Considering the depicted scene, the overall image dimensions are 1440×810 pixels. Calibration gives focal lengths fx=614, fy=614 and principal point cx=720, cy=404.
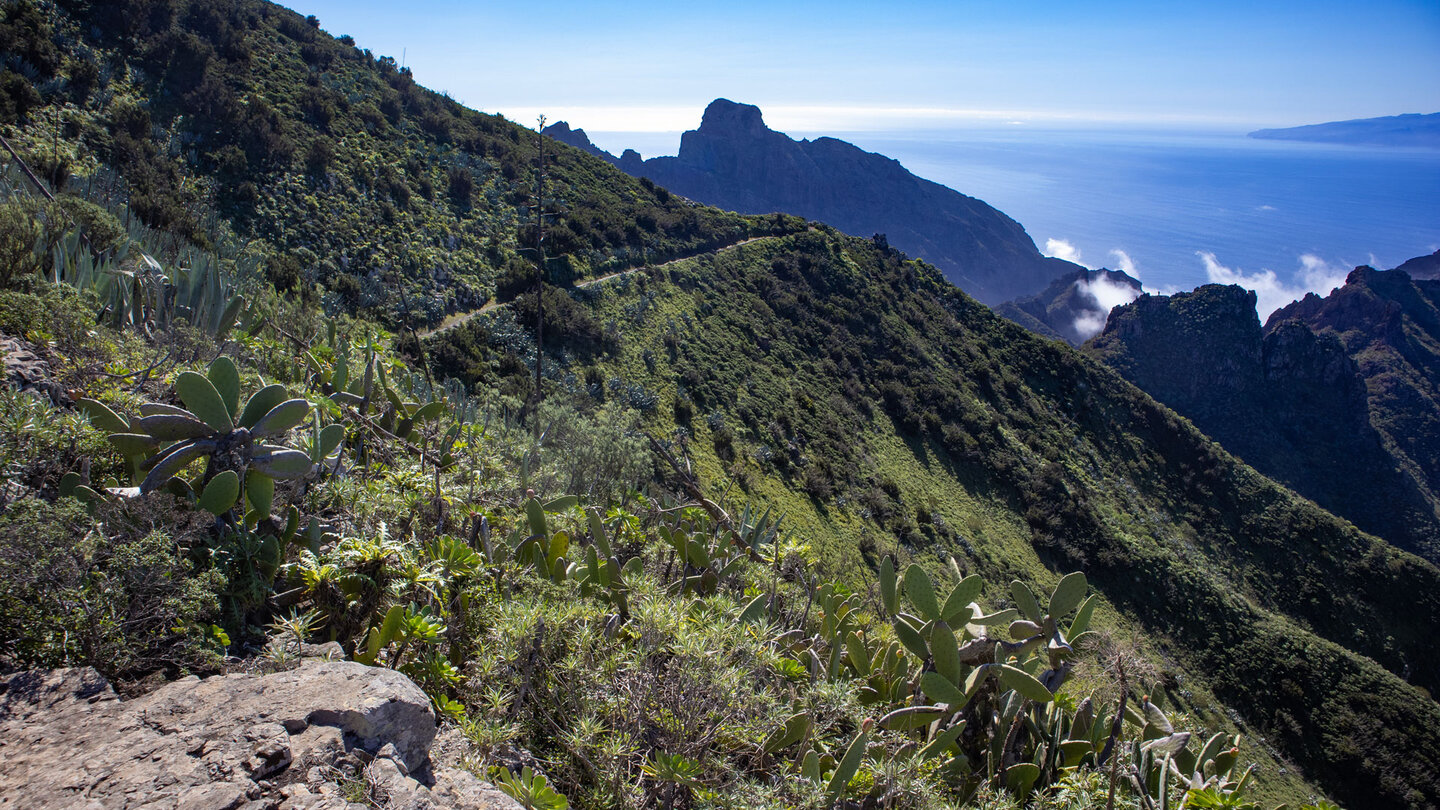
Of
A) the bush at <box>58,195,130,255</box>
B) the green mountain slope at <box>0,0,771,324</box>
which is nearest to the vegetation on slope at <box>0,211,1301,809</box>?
the bush at <box>58,195,130,255</box>

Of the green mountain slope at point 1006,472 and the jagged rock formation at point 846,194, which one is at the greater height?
the jagged rock formation at point 846,194

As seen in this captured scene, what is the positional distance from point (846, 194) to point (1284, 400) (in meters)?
124

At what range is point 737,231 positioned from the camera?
40.7 meters

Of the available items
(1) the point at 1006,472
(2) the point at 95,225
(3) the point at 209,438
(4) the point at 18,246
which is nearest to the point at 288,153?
(2) the point at 95,225

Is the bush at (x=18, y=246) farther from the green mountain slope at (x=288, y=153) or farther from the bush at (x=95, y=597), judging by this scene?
the green mountain slope at (x=288, y=153)

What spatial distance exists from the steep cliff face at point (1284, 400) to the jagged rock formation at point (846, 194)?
320 feet

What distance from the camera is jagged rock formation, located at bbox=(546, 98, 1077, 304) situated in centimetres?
15988

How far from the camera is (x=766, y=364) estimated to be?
2978 centimetres

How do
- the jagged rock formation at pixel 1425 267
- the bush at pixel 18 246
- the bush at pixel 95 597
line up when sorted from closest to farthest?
1. the bush at pixel 95 597
2. the bush at pixel 18 246
3. the jagged rock formation at pixel 1425 267

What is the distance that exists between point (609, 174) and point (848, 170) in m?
142

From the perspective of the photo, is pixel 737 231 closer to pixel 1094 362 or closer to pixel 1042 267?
pixel 1094 362

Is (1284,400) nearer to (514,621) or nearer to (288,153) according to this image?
(514,621)

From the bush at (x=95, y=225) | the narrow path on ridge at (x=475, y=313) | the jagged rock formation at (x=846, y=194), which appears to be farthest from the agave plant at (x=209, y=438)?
the jagged rock formation at (x=846, y=194)

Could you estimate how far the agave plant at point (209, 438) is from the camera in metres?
2.82
